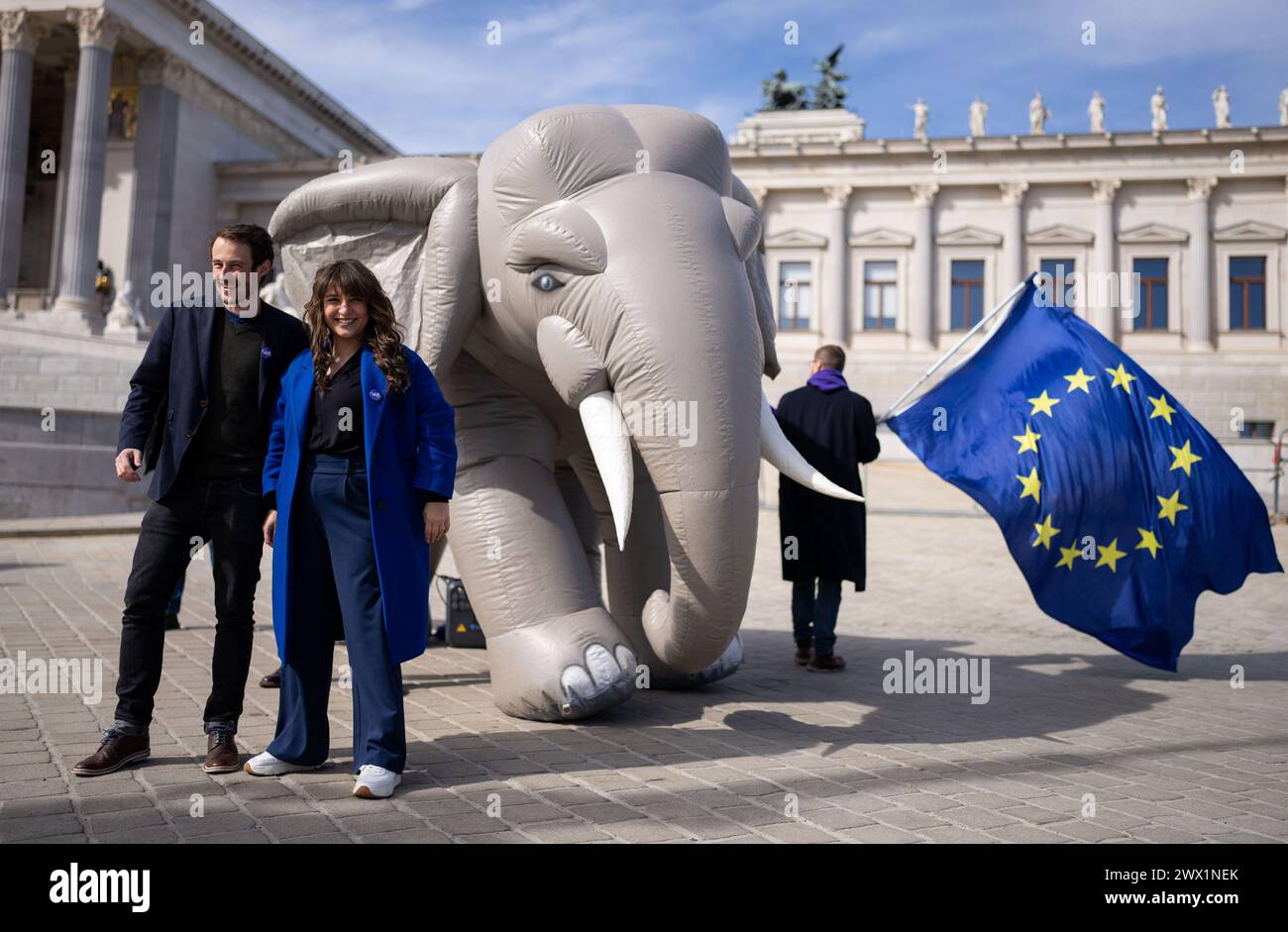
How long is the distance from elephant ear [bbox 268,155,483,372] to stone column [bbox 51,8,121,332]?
33.6 metres

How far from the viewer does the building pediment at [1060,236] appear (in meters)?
43.0

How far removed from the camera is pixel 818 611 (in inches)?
273

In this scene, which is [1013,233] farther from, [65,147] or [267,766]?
[267,766]

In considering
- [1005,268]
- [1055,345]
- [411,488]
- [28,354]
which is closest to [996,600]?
[1055,345]

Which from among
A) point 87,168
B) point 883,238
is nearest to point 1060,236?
point 883,238

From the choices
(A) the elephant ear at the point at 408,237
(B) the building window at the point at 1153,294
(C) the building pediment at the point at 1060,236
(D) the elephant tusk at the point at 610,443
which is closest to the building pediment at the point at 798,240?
(C) the building pediment at the point at 1060,236

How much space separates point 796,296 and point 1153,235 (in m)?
14.1

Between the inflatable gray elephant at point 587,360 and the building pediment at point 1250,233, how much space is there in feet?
142

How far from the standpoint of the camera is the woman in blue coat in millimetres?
3781

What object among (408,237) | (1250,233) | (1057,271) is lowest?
(408,237)

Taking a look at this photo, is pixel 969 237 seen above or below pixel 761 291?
above

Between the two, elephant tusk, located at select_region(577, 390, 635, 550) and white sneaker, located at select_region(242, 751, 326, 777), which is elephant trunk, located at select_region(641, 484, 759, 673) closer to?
elephant tusk, located at select_region(577, 390, 635, 550)

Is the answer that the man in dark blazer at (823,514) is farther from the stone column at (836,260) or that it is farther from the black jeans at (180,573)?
the stone column at (836,260)
